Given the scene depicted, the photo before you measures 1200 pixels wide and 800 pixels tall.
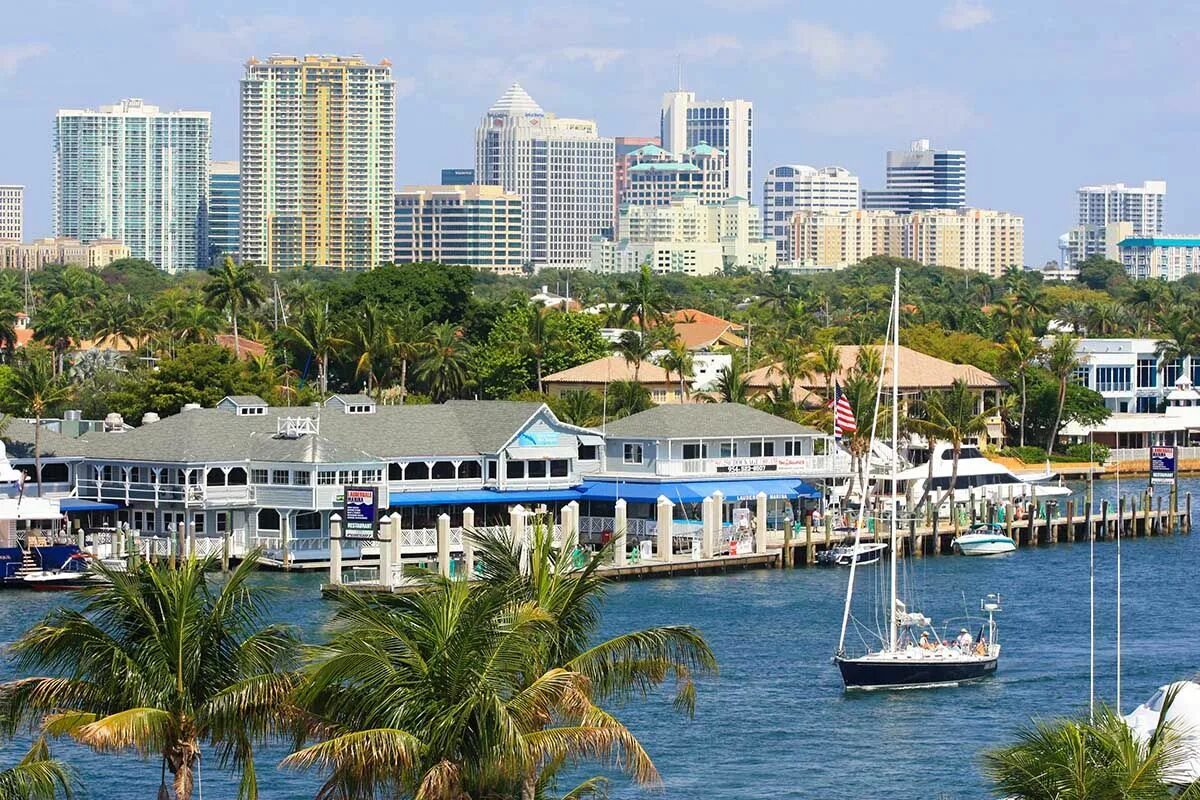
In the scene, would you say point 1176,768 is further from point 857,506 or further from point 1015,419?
point 1015,419

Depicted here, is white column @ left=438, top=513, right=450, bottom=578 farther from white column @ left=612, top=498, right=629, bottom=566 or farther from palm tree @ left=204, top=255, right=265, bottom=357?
palm tree @ left=204, top=255, right=265, bottom=357

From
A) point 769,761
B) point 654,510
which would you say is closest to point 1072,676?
point 769,761

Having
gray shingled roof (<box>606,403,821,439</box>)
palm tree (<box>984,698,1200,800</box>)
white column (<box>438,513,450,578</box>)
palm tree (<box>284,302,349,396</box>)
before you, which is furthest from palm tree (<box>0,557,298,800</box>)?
palm tree (<box>284,302,349,396</box>)

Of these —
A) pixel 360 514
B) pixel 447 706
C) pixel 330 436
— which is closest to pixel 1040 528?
pixel 330 436

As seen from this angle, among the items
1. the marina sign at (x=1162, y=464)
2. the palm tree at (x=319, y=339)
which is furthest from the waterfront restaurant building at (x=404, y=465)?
the palm tree at (x=319, y=339)

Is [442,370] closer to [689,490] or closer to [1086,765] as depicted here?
[689,490]

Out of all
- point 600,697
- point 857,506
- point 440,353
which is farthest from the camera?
point 440,353
